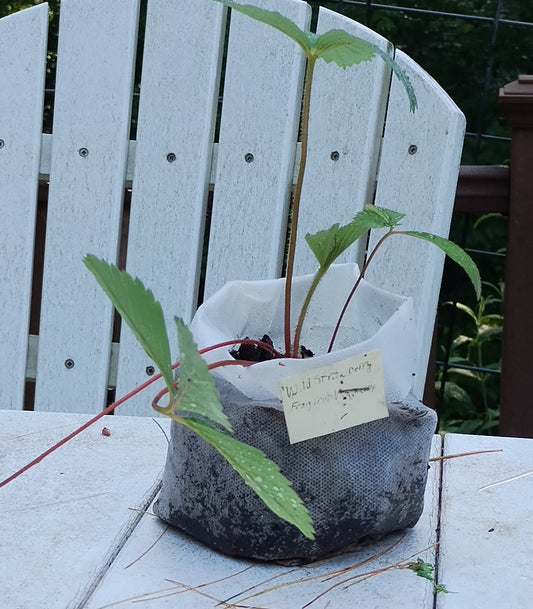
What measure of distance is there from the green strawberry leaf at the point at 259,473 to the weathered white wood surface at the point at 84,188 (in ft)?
3.78

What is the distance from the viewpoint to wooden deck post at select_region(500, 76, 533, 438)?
1833mm

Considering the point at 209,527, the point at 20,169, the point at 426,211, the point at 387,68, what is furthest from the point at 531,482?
the point at 20,169

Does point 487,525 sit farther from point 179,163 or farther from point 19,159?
point 19,159

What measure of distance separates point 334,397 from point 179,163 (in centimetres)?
96

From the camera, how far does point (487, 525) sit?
3.07ft

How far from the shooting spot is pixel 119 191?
5.56 feet

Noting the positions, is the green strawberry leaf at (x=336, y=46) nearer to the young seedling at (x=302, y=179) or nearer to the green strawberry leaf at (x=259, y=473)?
the young seedling at (x=302, y=179)

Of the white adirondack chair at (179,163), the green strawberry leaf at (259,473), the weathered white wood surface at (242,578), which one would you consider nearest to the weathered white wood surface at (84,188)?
the white adirondack chair at (179,163)

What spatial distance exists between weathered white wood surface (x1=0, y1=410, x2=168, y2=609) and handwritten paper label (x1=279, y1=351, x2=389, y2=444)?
0.21 m

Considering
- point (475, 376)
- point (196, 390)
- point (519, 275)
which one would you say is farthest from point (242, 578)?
point (475, 376)

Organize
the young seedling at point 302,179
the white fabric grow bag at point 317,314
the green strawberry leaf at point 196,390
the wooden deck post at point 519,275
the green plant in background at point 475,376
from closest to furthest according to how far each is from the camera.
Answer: the green strawberry leaf at point 196,390, the young seedling at point 302,179, the white fabric grow bag at point 317,314, the wooden deck post at point 519,275, the green plant in background at point 475,376

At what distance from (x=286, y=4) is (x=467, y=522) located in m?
0.97

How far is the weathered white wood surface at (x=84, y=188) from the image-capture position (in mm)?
1659

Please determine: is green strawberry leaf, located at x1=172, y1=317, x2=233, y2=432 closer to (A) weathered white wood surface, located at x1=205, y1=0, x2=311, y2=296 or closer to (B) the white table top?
(B) the white table top
